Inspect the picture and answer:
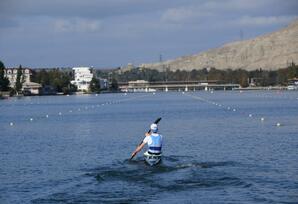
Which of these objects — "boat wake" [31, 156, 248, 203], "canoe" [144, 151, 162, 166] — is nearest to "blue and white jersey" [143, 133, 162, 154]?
"canoe" [144, 151, 162, 166]

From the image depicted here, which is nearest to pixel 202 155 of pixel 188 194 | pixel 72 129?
pixel 188 194

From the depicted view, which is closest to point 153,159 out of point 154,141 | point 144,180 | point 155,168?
point 155,168

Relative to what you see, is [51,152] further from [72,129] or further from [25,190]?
[72,129]

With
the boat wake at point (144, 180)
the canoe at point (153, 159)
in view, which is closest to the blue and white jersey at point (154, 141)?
the canoe at point (153, 159)

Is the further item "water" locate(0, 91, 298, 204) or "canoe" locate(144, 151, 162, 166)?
"canoe" locate(144, 151, 162, 166)

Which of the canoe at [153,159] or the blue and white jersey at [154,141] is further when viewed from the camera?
the canoe at [153,159]

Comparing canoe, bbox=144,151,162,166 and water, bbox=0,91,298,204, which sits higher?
canoe, bbox=144,151,162,166

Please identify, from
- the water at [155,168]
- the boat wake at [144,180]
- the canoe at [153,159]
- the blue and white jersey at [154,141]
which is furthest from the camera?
the canoe at [153,159]

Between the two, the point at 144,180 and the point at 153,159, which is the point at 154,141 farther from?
the point at 144,180

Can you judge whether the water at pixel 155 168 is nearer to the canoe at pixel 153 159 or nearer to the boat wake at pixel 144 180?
the boat wake at pixel 144 180

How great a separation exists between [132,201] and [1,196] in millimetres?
5532

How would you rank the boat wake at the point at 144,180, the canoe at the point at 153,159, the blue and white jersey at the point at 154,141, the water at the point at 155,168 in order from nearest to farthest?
the water at the point at 155,168 → the boat wake at the point at 144,180 → the blue and white jersey at the point at 154,141 → the canoe at the point at 153,159

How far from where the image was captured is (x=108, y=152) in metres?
45.0

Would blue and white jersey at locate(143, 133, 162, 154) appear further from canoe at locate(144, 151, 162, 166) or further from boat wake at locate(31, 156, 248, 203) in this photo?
boat wake at locate(31, 156, 248, 203)
